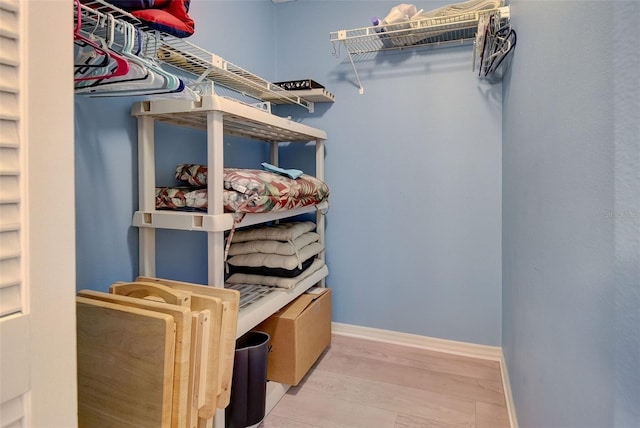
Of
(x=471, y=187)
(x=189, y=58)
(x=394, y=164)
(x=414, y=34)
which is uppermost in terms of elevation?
(x=414, y=34)

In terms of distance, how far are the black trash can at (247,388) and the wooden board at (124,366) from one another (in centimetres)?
45

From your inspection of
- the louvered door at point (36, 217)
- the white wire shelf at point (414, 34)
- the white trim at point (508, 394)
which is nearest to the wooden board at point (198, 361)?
the louvered door at point (36, 217)

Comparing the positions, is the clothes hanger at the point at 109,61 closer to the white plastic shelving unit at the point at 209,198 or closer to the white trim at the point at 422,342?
the white plastic shelving unit at the point at 209,198

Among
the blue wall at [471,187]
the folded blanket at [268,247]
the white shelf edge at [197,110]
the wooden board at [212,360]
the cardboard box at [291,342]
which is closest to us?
the blue wall at [471,187]

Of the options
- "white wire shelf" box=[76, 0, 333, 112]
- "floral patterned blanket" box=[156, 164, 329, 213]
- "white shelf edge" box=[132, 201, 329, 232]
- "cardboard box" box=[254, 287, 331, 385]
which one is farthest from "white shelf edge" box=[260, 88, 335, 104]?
"cardboard box" box=[254, 287, 331, 385]

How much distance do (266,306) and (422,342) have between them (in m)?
1.11

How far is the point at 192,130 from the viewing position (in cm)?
167

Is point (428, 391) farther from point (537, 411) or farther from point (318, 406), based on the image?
point (537, 411)

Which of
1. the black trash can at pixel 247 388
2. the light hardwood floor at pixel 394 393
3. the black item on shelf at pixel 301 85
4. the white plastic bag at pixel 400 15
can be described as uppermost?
the white plastic bag at pixel 400 15

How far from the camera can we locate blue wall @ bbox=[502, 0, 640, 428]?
0.52 metres

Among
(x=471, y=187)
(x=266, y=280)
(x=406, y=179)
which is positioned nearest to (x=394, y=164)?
(x=406, y=179)

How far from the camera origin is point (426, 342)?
2119 millimetres

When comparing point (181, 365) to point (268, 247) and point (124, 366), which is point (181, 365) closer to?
point (124, 366)

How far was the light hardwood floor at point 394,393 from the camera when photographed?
1496 mm
